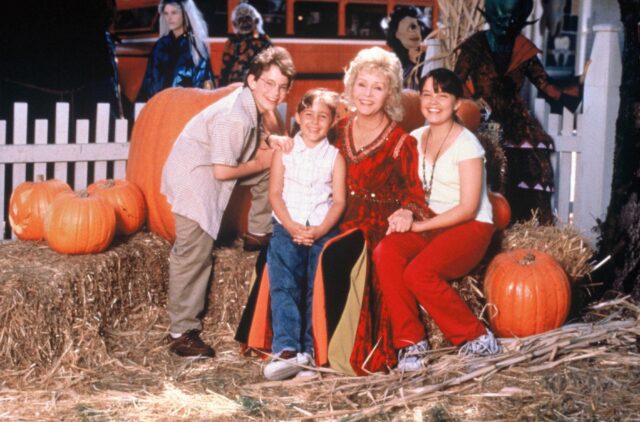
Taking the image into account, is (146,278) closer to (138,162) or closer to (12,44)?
(138,162)

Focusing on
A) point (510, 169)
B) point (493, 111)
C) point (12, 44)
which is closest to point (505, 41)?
point (493, 111)

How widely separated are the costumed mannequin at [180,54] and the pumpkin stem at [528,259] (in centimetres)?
464

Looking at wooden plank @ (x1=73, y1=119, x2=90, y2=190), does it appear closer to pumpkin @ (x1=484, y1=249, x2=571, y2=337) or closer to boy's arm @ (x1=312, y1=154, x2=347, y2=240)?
boy's arm @ (x1=312, y1=154, x2=347, y2=240)

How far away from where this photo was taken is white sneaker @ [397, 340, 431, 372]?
4402mm

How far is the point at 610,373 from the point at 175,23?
597 centimetres

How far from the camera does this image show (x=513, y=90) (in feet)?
21.1

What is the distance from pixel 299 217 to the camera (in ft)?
15.2

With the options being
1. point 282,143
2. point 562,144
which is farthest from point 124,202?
point 562,144

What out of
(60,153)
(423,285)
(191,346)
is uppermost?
(60,153)

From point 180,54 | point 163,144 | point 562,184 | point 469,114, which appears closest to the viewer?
point 163,144

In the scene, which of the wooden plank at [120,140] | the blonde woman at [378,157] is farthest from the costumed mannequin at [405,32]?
the blonde woman at [378,157]

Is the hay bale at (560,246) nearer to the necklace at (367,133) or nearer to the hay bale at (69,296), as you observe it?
the necklace at (367,133)

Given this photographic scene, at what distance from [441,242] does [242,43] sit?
5.51 m

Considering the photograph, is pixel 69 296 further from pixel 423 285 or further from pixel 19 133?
pixel 19 133
